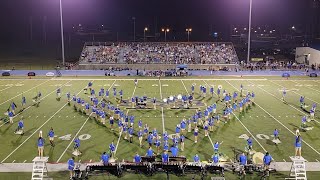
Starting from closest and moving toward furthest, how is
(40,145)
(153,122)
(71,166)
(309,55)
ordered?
1. (71,166)
2. (40,145)
3. (153,122)
4. (309,55)

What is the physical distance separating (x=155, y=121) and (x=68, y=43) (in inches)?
2644

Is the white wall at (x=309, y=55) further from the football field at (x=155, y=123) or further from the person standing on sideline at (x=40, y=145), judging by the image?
the person standing on sideline at (x=40, y=145)

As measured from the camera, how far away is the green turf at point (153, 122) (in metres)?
17.4

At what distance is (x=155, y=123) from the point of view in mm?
22453

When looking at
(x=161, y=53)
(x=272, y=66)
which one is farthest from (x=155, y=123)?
(x=161, y=53)

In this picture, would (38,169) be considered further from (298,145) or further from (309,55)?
(309,55)

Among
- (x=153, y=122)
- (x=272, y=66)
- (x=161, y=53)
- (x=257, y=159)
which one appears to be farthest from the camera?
(x=161, y=53)

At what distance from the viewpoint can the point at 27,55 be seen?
6856 centimetres

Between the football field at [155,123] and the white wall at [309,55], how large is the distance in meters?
13.1

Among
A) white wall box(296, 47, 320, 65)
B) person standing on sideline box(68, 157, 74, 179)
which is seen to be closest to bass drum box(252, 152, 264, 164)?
person standing on sideline box(68, 157, 74, 179)

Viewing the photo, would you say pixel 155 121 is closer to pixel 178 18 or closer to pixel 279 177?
pixel 279 177

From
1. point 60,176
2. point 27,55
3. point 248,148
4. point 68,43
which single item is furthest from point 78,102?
point 68,43

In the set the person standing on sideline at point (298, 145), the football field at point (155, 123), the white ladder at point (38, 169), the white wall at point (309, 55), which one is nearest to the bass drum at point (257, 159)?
the football field at point (155, 123)

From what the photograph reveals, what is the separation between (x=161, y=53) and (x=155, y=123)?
101 ft
